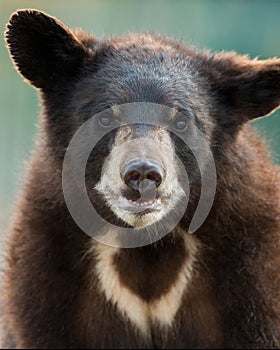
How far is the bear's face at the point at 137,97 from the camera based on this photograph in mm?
6648

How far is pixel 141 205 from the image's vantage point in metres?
6.48

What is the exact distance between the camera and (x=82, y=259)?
284 inches

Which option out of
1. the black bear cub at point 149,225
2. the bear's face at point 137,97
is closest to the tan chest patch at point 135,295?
the black bear cub at point 149,225

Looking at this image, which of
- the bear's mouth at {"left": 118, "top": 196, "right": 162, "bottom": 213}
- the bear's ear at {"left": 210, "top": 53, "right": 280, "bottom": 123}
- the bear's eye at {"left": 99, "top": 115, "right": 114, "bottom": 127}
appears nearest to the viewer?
the bear's mouth at {"left": 118, "top": 196, "right": 162, "bottom": 213}

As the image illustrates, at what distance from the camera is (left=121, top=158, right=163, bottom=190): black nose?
6254 millimetres

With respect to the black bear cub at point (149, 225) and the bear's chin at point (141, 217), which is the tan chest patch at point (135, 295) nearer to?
the black bear cub at point (149, 225)

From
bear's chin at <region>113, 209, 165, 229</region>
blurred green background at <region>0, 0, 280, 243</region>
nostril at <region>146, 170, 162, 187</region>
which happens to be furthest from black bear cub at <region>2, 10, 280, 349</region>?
blurred green background at <region>0, 0, 280, 243</region>

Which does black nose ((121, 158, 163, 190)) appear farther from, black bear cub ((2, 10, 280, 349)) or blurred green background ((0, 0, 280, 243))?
blurred green background ((0, 0, 280, 243))

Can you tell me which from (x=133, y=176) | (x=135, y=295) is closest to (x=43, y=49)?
(x=133, y=176)

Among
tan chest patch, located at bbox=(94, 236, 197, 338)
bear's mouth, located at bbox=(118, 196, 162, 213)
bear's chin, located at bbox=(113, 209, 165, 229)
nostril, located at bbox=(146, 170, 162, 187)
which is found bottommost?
tan chest patch, located at bbox=(94, 236, 197, 338)

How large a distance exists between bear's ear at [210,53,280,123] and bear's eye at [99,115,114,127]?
871 millimetres

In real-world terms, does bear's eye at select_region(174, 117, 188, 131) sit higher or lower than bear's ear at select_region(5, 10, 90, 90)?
lower

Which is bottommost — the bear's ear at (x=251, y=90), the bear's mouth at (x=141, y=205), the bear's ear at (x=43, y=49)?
the bear's mouth at (x=141, y=205)

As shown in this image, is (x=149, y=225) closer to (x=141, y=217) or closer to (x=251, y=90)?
(x=141, y=217)
